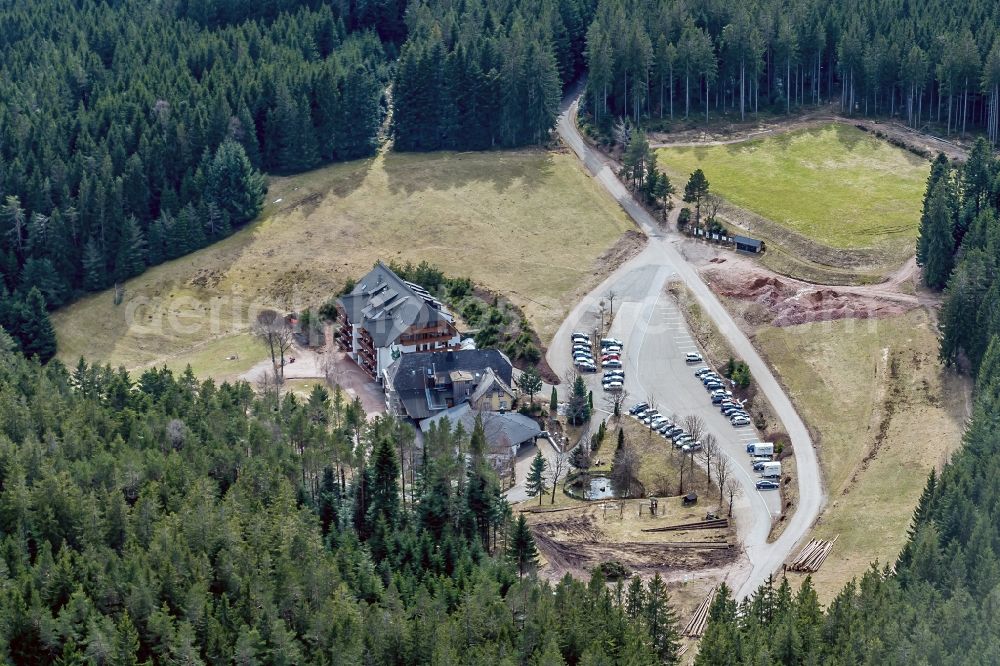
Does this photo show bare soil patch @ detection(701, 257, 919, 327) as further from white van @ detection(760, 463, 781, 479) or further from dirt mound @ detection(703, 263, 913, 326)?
white van @ detection(760, 463, 781, 479)

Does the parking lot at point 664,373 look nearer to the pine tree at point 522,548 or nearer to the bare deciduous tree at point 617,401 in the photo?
the bare deciduous tree at point 617,401

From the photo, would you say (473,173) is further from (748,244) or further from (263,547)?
Result: (263,547)

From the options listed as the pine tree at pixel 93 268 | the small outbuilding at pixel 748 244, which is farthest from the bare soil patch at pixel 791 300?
the pine tree at pixel 93 268

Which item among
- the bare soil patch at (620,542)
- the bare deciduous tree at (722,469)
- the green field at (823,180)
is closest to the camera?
the bare soil patch at (620,542)

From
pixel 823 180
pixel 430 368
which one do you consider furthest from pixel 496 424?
pixel 823 180

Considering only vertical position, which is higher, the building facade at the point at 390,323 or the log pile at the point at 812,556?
the building facade at the point at 390,323

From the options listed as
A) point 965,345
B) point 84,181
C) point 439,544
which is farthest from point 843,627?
point 84,181

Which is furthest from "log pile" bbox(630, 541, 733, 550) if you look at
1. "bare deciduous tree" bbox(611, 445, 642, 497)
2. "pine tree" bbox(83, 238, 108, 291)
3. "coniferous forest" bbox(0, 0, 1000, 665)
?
"pine tree" bbox(83, 238, 108, 291)
